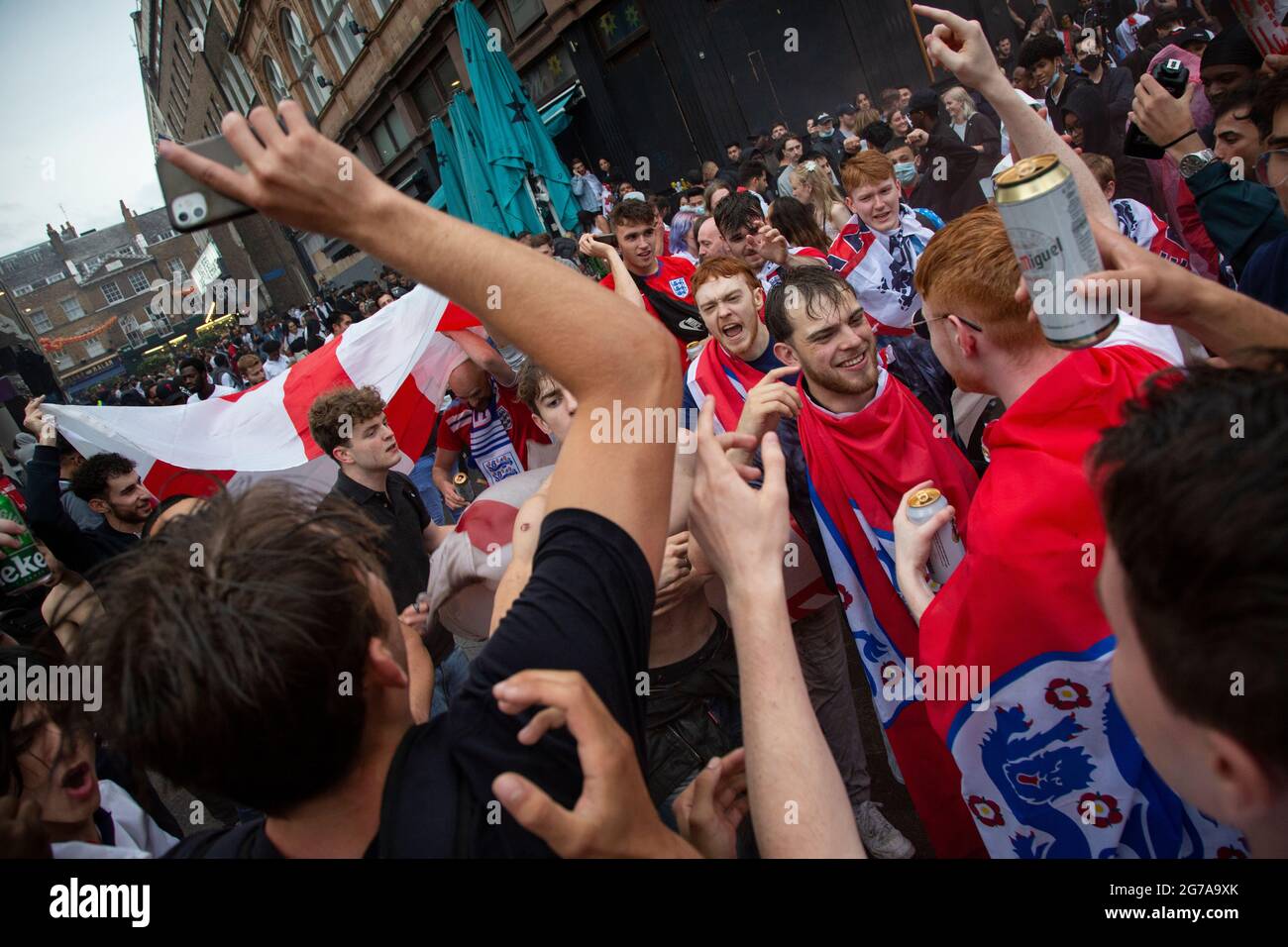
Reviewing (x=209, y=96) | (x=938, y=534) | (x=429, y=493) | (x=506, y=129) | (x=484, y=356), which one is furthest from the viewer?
(x=209, y=96)

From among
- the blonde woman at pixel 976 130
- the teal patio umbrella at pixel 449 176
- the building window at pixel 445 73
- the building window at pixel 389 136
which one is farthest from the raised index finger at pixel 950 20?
the building window at pixel 389 136

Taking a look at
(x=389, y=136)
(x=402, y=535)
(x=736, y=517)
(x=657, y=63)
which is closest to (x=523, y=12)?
(x=657, y=63)

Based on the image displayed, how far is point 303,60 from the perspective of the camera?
2506cm

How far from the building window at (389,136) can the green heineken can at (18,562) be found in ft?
65.9

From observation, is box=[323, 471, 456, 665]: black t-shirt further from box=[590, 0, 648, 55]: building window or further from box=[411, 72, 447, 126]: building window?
box=[411, 72, 447, 126]: building window

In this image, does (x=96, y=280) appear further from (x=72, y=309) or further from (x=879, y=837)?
(x=879, y=837)

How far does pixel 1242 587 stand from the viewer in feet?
2.50

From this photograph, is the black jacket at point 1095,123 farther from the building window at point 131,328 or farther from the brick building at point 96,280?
the building window at point 131,328

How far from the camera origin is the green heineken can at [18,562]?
309 centimetres

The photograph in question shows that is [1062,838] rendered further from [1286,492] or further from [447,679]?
[447,679]

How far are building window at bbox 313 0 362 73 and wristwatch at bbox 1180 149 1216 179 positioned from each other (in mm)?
23817

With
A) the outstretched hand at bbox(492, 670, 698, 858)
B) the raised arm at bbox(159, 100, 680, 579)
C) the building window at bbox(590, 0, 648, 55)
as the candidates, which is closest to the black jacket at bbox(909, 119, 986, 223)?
the raised arm at bbox(159, 100, 680, 579)

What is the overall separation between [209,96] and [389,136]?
17.3m
